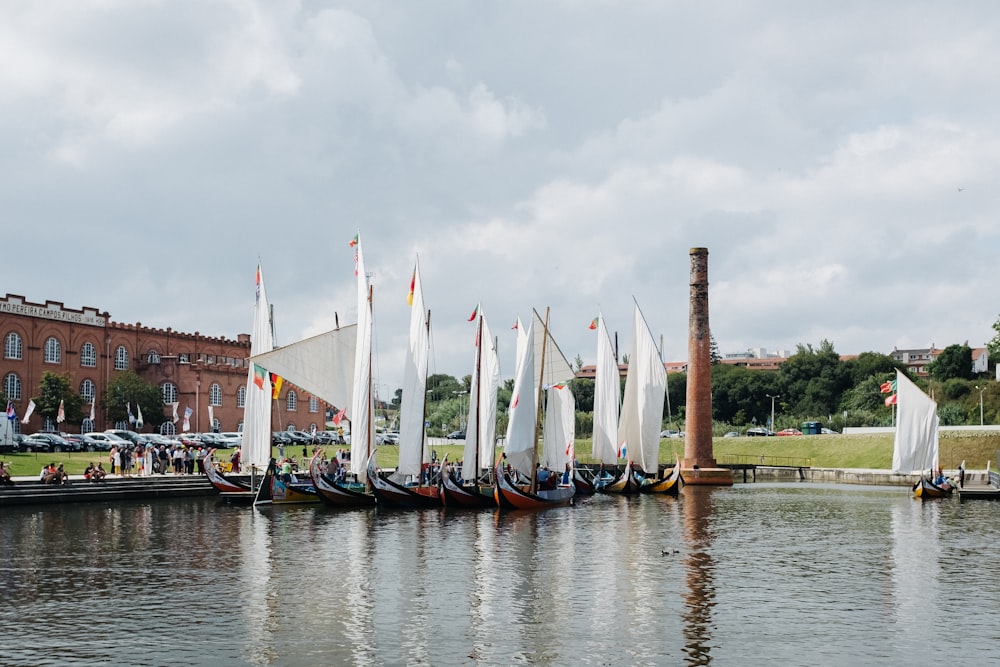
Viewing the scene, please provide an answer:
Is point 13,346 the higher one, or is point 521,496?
point 13,346

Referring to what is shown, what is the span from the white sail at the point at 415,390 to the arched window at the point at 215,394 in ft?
209

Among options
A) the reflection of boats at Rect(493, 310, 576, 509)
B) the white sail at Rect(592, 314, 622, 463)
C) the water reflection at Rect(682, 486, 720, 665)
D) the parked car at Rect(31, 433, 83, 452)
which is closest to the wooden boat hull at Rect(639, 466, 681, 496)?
the white sail at Rect(592, 314, 622, 463)

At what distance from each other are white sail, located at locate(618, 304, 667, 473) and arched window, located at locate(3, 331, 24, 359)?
59618mm

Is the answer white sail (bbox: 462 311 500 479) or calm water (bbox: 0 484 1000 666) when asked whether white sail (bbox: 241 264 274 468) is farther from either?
white sail (bbox: 462 311 500 479)

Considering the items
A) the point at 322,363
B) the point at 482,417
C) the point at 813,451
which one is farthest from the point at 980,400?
Result: the point at 322,363

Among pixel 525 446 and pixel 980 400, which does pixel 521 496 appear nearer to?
pixel 525 446

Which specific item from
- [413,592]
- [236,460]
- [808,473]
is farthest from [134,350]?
[413,592]

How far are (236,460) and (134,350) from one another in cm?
4915

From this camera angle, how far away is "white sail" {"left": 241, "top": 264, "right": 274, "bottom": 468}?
53.1 meters

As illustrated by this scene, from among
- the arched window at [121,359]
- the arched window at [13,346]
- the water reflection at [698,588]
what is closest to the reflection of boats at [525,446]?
the water reflection at [698,588]

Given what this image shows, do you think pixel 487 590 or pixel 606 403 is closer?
pixel 487 590

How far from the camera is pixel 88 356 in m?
104

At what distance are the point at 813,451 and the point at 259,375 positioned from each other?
65.7m

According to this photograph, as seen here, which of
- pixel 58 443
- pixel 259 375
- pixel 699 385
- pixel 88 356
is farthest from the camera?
pixel 88 356
